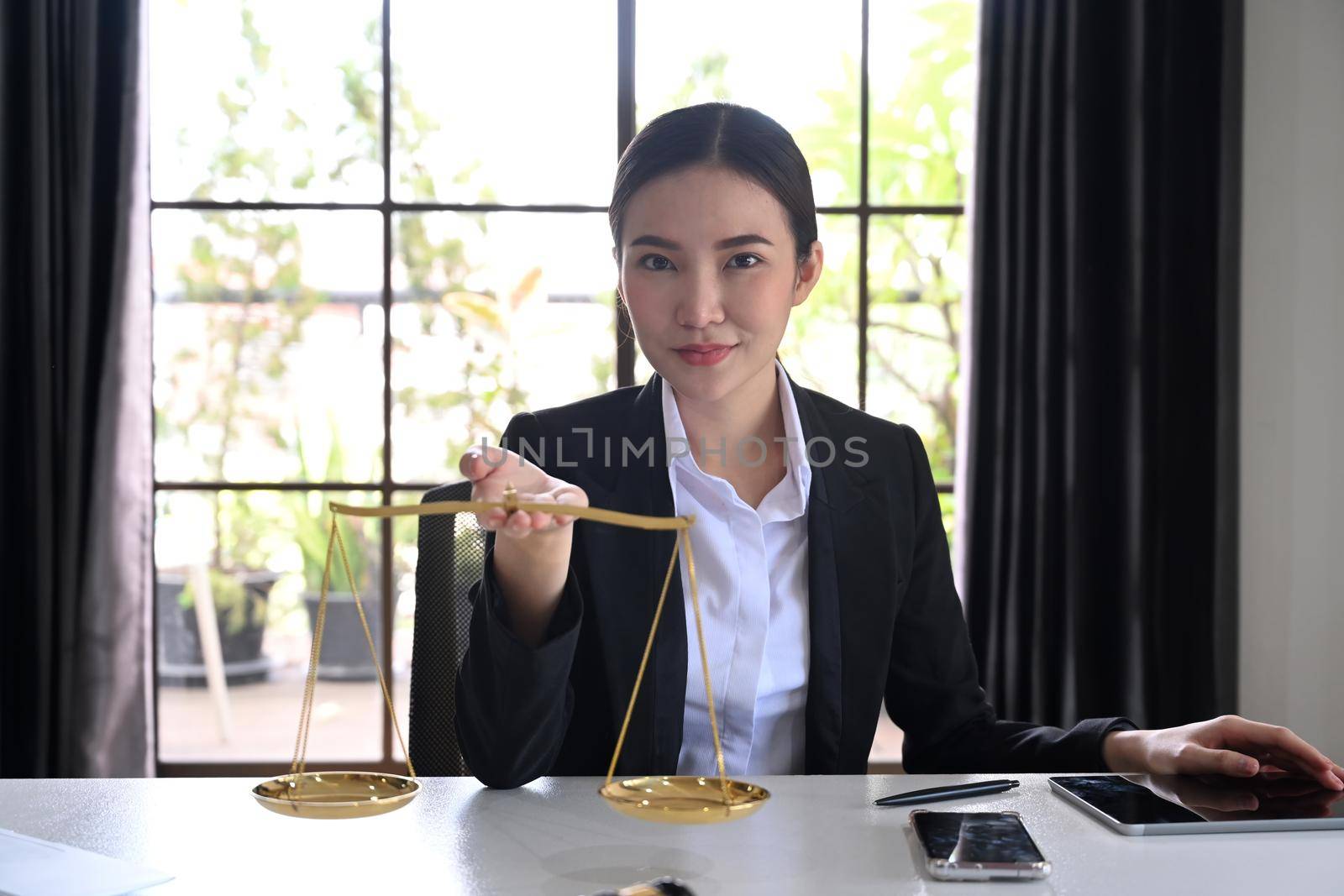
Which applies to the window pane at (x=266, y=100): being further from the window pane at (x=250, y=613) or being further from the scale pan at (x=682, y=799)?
the scale pan at (x=682, y=799)

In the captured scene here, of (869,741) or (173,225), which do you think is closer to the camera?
(869,741)

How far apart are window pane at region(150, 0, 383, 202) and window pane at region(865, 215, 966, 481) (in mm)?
1418

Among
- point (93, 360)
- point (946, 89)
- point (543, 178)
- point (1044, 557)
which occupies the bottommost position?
point (1044, 557)

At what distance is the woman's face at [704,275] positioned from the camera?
146 centimetres

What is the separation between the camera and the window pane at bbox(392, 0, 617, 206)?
3.15 meters

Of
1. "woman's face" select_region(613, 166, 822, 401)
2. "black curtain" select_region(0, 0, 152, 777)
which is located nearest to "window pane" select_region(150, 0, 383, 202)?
"black curtain" select_region(0, 0, 152, 777)

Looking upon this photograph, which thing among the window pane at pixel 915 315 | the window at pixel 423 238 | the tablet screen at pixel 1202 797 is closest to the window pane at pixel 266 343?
the window at pixel 423 238

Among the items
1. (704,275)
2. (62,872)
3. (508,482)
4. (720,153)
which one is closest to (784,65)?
(720,153)

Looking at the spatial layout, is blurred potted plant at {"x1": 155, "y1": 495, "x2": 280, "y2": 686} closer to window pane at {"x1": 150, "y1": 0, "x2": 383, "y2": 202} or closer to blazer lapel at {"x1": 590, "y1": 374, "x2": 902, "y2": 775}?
window pane at {"x1": 150, "y1": 0, "x2": 383, "y2": 202}

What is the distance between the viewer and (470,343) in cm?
320

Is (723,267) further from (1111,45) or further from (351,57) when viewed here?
(351,57)

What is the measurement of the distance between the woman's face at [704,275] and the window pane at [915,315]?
1743 mm

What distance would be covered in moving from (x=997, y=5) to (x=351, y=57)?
1711 mm

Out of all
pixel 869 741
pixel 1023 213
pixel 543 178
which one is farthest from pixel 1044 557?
pixel 543 178
